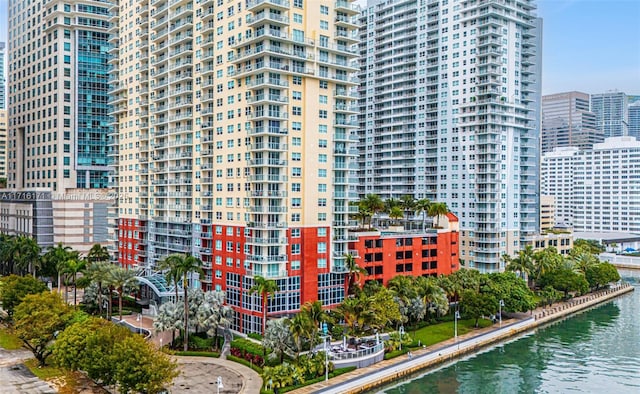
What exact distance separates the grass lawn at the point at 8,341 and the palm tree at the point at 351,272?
44.9m

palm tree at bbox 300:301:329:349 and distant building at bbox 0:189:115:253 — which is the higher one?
distant building at bbox 0:189:115:253

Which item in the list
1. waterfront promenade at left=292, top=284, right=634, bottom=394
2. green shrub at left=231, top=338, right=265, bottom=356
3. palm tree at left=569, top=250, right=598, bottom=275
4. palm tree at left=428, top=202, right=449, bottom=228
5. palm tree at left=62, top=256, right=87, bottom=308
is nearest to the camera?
waterfront promenade at left=292, top=284, right=634, bottom=394

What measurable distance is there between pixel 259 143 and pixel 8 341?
43.0 meters

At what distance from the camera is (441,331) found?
86.7 metres

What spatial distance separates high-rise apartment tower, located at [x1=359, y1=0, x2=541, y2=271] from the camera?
125312mm

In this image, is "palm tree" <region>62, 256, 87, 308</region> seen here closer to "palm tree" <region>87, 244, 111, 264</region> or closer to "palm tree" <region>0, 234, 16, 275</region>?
"palm tree" <region>87, 244, 111, 264</region>

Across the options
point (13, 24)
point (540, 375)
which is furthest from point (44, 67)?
point (540, 375)

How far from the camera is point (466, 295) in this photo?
3568 inches

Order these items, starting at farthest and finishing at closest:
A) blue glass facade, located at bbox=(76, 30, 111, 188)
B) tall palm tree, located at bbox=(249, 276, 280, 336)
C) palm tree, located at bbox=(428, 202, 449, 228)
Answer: blue glass facade, located at bbox=(76, 30, 111, 188) → palm tree, located at bbox=(428, 202, 449, 228) → tall palm tree, located at bbox=(249, 276, 280, 336)

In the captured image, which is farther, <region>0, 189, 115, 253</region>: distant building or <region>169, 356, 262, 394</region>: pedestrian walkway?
<region>0, 189, 115, 253</region>: distant building

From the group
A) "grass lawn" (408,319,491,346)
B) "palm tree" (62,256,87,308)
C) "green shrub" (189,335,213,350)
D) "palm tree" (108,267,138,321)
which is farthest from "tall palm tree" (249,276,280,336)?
"palm tree" (62,256,87,308)

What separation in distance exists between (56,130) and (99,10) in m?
29.8

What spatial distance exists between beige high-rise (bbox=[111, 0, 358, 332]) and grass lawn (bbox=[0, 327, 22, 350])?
2072cm

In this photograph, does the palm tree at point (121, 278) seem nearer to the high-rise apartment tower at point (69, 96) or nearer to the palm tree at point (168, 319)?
the palm tree at point (168, 319)
